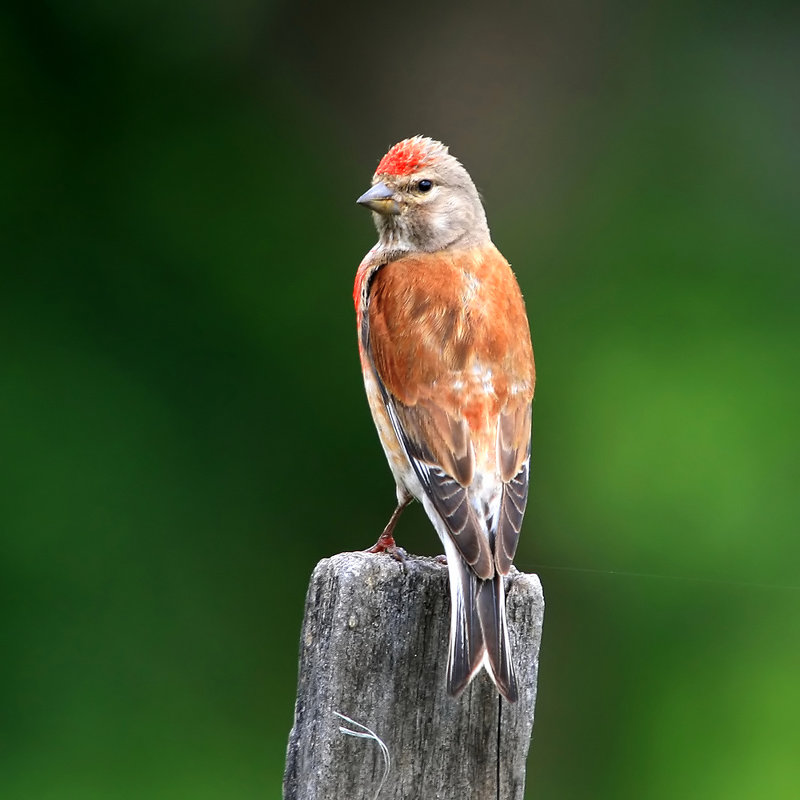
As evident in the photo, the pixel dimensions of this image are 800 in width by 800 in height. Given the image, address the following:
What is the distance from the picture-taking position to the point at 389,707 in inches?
95.9

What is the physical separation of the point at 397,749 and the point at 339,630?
245mm

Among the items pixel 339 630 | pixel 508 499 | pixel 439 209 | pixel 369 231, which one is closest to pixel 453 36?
pixel 369 231

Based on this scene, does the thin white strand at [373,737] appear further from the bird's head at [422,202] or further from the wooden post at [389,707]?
the bird's head at [422,202]

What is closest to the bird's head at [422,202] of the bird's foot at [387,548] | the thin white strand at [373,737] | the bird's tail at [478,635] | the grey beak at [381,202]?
the grey beak at [381,202]

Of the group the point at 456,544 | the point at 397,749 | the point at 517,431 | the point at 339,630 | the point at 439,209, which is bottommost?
the point at 397,749

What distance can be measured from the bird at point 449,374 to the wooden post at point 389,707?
336 millimetres

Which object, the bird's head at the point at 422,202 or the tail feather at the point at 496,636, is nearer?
the tail feather at the point at 496,636

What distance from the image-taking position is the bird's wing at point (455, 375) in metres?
3.49

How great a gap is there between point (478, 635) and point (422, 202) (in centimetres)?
214

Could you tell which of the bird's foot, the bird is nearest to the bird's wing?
the bird

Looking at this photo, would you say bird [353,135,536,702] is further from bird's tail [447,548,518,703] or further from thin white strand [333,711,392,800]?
thin white strand [333,711,392,800]

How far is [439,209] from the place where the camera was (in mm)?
4336

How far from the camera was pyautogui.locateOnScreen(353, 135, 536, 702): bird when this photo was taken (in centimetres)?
334

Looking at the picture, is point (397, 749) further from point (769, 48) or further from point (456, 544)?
point (769, 48)
